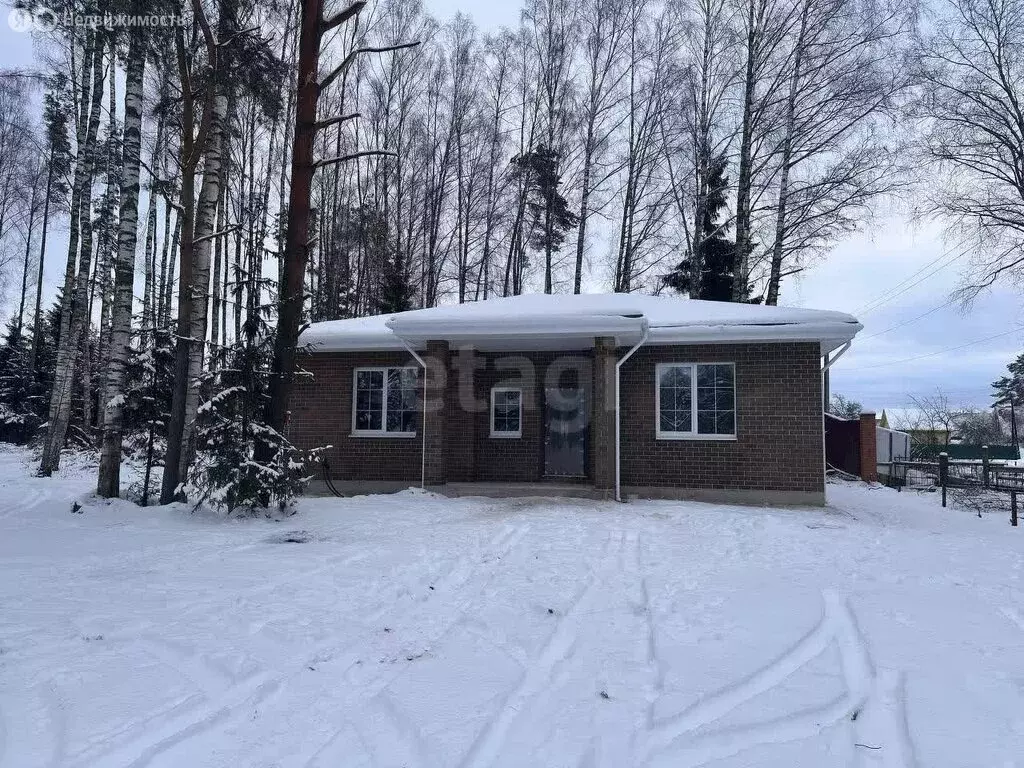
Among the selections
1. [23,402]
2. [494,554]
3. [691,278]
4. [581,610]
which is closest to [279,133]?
[691,278]

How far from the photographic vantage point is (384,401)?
12.5m

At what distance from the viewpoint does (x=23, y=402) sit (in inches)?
1011

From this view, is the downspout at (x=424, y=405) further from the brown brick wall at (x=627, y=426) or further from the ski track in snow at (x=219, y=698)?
the ski track in snow at (x=219, y=698)

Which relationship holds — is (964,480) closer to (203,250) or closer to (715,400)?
(715,400)

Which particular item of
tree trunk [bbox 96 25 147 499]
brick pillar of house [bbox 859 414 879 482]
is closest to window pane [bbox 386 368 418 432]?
tree trunk [bbox 96 25 147 499]

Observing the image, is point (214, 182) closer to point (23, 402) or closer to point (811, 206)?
point (811, 206)

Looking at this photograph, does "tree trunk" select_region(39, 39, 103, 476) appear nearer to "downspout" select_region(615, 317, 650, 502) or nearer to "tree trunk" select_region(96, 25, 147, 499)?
"tree trunk" select_region(96, 25, 147, 499)

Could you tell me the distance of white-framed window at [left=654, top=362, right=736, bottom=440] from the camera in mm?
11094

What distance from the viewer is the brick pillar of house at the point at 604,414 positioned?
35.6 feet

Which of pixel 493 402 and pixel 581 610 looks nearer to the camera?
pixel 581 610

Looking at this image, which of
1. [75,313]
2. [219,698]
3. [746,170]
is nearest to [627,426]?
[219,698]

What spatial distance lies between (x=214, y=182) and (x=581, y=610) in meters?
8.40

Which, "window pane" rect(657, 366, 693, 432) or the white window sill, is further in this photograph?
"window pane" rect(657, 366, 693, 432)

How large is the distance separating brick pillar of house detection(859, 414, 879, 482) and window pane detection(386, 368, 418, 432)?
35.4ft
